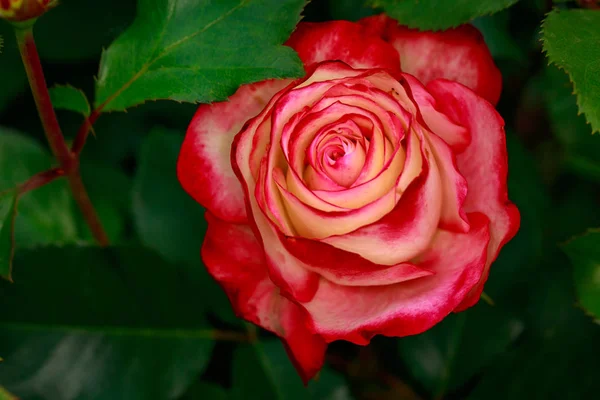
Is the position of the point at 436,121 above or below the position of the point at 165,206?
above

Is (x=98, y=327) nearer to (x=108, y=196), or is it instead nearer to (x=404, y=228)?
(x=108, y=196)

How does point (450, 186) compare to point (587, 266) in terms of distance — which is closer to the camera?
point (450, 186)

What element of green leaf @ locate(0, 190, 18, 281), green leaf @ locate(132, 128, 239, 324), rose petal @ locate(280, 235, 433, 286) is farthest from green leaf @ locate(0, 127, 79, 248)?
rose petal @ locate(280, 235, 433, 286)

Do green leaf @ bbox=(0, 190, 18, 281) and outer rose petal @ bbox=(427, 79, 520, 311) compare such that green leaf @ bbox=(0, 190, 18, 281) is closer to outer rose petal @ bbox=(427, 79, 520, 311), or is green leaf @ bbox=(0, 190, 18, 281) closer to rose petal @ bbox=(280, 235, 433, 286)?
rose petal @ bbox=(280, 235, 433, 286)

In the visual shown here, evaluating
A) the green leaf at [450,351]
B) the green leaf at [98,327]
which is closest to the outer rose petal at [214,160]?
the green leaf at [98,327]

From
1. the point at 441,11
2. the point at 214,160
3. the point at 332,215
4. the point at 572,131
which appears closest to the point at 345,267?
the point at 332,215

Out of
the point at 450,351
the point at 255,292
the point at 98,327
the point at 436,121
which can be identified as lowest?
the point at 450,351

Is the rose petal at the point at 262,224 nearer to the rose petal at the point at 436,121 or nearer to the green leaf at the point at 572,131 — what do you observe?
the rose petal at the point at 436,121
